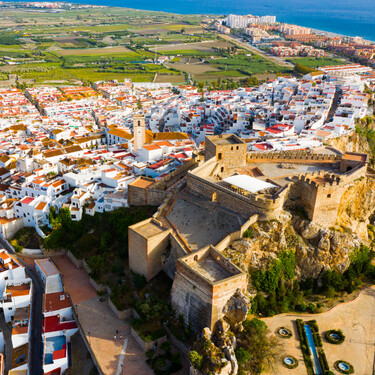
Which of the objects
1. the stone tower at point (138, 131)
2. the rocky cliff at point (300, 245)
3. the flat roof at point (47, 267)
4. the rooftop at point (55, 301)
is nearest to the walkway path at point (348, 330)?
the rocky cliff at point (300, 245)

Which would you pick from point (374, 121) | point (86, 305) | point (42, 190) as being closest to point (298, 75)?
point (374, 121)

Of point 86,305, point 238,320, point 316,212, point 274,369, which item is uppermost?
point 316,212

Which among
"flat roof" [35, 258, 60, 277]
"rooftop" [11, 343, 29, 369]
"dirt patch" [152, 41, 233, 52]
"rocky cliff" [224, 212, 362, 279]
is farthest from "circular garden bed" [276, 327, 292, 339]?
"dirt patch" [152, 41, 233, 52]

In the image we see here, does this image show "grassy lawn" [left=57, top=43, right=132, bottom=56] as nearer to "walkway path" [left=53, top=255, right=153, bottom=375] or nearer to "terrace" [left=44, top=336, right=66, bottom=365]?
"walkway path" [left=53, top=255, right=153, bottom=375]

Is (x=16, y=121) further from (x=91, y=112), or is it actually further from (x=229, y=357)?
(x=229, y=357)

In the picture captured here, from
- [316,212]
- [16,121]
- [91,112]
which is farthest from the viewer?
[91,112]

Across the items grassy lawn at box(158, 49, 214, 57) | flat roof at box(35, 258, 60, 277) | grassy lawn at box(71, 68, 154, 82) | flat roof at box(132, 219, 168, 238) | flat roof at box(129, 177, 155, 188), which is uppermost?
grassy lawn at box(158, 49, 214, 57)
